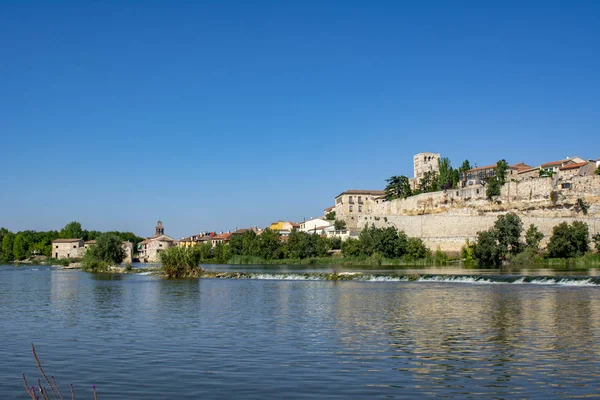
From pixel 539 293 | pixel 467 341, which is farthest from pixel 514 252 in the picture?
pixel 467 341

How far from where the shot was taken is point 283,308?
1709cm

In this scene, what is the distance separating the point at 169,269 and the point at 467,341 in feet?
83.6

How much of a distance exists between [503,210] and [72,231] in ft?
256

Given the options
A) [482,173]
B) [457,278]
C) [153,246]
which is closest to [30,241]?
[153,246]

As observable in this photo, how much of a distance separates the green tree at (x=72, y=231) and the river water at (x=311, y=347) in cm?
9230

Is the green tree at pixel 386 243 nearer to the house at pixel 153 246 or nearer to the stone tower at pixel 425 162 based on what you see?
the house at pixel 153 246

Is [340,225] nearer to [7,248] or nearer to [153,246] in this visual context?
[153,246]

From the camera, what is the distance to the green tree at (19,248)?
97.1 metres

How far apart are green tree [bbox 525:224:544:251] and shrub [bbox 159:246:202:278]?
25203mm

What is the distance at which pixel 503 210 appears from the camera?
57719 millimetres

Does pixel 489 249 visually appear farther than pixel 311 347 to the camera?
Yes

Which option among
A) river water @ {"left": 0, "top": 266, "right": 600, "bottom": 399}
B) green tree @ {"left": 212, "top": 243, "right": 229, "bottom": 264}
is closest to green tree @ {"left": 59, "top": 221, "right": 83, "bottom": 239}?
green tree @ {"left": 212, "top": 243, "right": 229, "bottom": 264}

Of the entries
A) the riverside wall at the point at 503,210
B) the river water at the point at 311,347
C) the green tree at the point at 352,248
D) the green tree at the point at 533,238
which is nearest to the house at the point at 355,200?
the riverside wall at the point at 503,210

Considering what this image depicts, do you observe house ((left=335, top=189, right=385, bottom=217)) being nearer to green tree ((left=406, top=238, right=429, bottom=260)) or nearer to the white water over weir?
green tree ((left=406, top=238, right=429, bottom=260))
